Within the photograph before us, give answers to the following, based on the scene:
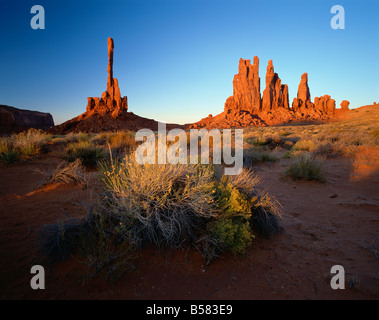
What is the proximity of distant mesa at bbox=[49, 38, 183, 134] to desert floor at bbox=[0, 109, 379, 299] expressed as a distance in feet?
128

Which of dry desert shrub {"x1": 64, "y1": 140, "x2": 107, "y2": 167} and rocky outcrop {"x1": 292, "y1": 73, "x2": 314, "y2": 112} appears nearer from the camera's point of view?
dry desert shrub {"x1": 64, "y1": 140, "x2": 107, "y2": 167}

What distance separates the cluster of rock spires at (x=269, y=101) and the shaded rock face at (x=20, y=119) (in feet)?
150

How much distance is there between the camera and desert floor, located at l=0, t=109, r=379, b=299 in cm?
203

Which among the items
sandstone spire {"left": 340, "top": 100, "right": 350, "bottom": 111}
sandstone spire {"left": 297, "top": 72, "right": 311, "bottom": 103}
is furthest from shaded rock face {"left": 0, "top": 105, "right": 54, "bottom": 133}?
sandstone spire {"left": 340, "top": 100, "right": 350, "bottom": 111}

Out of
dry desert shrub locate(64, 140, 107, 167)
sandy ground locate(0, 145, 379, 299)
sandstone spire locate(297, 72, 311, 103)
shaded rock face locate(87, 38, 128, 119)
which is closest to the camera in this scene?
sandy ground locate(0, 145, 379, 299)

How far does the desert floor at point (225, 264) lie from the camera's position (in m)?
2.03

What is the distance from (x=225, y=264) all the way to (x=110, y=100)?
54955mm

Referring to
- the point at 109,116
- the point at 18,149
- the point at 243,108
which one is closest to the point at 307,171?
the point at 18,149

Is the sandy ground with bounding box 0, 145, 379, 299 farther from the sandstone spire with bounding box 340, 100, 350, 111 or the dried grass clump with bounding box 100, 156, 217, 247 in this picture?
the sandstone spire with bounding box 340, 100, 350, 111

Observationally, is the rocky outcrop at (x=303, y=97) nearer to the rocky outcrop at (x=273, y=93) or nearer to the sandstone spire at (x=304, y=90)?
the sandstone spire at (x=304, y=90)

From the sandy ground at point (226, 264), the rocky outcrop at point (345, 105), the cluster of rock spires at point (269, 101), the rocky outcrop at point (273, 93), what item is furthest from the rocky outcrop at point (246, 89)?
the sandy ground at point (226, 264)

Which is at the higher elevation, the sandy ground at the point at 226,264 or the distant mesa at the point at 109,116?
the distant mesa at the point at 109,116
